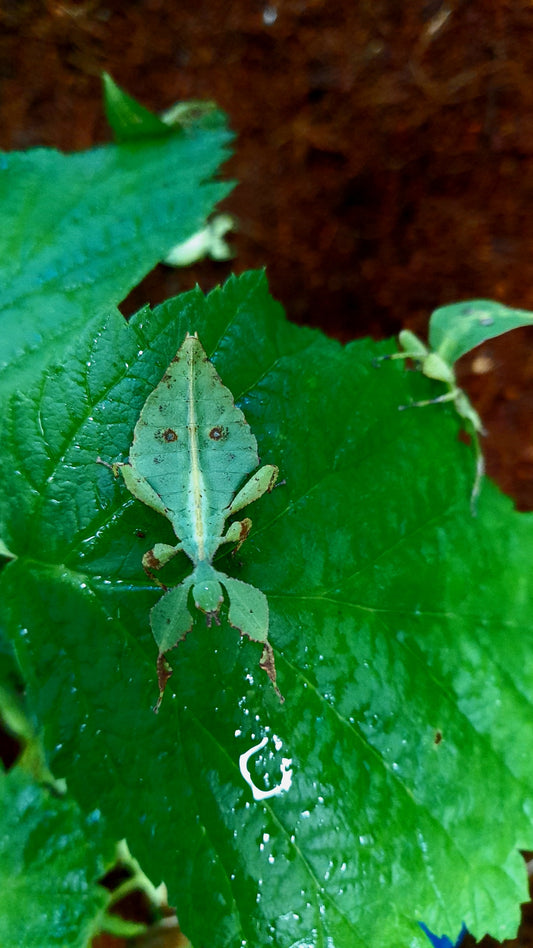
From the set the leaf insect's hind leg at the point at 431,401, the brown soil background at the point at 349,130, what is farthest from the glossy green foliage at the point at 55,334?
the brown soil background at the point at 349,130

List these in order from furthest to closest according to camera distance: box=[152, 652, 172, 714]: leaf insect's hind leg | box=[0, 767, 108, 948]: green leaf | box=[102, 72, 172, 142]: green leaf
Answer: box=[102, 72, 172, 142]: green leaf, box=[0, 767, 108, 948]: green leaf, box=[152, 652, 172, 714]: leaf insect's hind leg

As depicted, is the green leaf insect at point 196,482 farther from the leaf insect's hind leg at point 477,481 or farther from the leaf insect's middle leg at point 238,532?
the leaf insect's hind leg at point 477,481

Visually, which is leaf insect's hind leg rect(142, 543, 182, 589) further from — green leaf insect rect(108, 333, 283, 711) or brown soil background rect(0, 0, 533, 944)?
brown soil background rect(0, 0, 533, 944)

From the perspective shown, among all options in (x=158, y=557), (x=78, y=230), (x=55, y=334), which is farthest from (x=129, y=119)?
(x=158, y=557)

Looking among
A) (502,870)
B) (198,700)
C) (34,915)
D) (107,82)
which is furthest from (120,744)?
(107,82)

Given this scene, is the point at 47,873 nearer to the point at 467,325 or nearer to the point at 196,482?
the point at 196,482

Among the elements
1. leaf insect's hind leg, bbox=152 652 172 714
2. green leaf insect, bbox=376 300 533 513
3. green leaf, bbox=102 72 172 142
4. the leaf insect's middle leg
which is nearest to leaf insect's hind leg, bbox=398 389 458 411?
green leaf insect, bbox=376 300 533 513

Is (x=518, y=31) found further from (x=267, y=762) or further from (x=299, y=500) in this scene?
(x=267, y=762)

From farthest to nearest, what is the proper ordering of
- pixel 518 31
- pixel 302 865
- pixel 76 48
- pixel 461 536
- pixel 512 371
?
1. pixel 512 371
2. pixel 76 48
3. pixel 518 31
4. pixel 461 536
5. pixel 302 865
